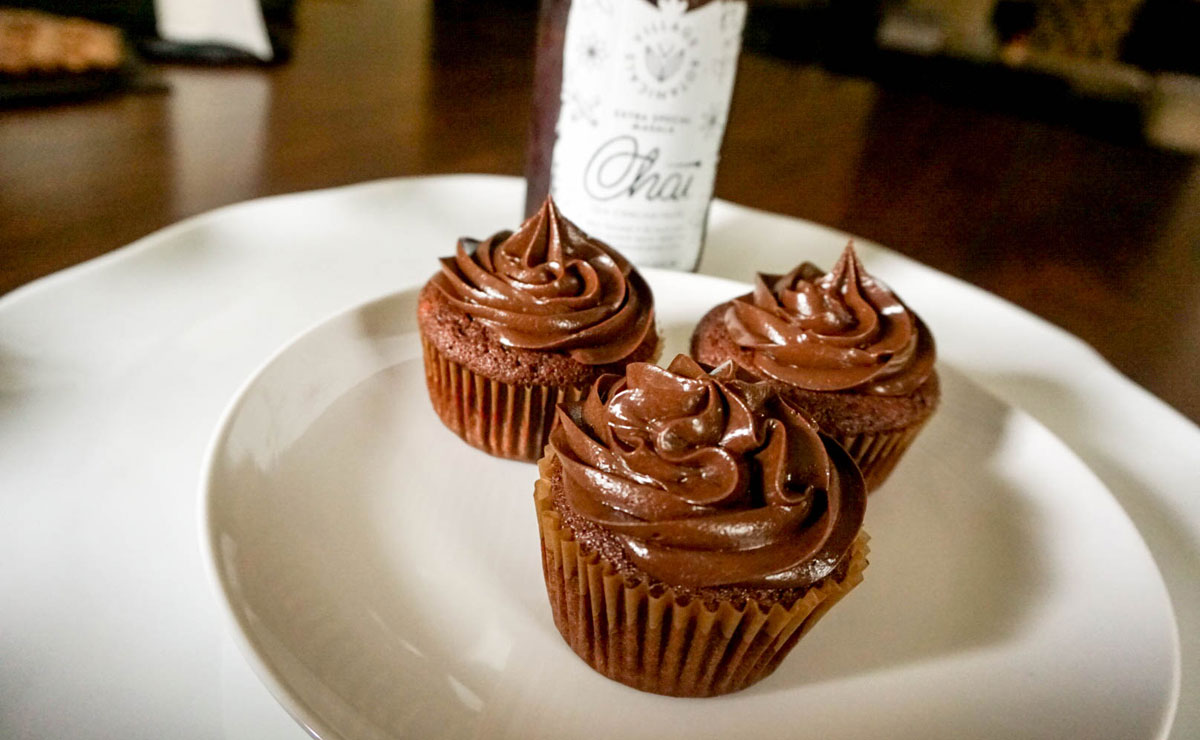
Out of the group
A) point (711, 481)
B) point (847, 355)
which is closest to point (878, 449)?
point (847, 355)

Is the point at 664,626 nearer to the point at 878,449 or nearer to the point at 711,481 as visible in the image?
the point at 711,481

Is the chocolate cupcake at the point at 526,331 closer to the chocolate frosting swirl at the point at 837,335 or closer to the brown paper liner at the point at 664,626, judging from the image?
the chocolate frosting swirl at the point at 837,335

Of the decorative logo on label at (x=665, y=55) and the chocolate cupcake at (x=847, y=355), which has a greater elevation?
the decorative logo on label at (x=665, y=55)

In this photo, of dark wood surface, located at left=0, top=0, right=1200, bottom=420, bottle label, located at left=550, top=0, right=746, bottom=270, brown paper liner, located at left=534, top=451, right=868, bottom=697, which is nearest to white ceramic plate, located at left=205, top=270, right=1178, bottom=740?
brown paper liner, located at left=534, top=451, right=868, bottom=697

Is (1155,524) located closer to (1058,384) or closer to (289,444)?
(1058,384)

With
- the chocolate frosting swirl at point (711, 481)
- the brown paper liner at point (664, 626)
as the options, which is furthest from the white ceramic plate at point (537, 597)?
the chocolate frosting swirl at point (711, 481)

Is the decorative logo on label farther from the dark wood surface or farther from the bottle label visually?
the dark wood surface
